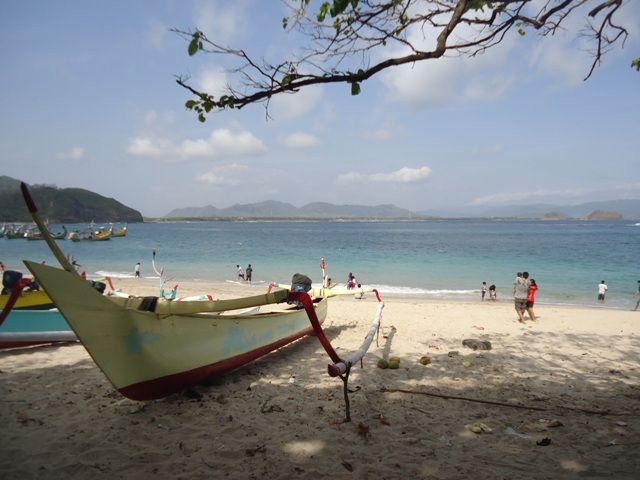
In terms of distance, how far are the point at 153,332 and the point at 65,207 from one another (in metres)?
148

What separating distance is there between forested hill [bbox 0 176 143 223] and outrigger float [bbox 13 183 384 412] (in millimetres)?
115995

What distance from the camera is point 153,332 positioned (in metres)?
4.36

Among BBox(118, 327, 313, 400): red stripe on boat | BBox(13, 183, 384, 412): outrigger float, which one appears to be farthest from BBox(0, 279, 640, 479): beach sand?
BBox(13, 183, 384, 412): outrigger float

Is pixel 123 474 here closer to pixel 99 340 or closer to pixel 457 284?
pixel 99 340

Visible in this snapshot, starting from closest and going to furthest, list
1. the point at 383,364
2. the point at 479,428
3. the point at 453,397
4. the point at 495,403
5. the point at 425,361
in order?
1. the point at 479,428
2. the point at 495,403
3. the point at 453,397
4. the point at 383,364
5. the point at 425,361

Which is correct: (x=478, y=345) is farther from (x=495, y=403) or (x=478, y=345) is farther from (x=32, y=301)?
(x=32, y=301)

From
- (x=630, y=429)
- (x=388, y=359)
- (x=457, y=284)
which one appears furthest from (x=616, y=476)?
(x=457, y=284)

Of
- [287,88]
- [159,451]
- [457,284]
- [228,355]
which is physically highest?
[287,88]

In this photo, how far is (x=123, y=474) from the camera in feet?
11.6

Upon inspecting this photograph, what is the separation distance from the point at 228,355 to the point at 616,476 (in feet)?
15.0

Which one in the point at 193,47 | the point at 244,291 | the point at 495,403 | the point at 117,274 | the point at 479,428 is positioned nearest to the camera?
the point at 193,47

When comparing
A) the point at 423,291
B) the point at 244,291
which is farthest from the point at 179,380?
the point at 423,291

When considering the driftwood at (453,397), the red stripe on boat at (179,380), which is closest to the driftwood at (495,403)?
the driftwood at (453,397)

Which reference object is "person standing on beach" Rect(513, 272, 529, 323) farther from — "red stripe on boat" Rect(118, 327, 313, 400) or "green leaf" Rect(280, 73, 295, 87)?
"green leaf" Rect(280, 73, 295, 87)
